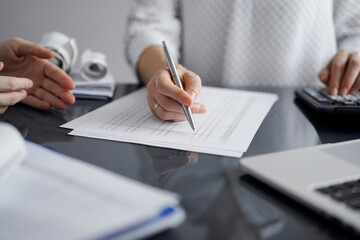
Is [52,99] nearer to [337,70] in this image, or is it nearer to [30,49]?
[30,49]

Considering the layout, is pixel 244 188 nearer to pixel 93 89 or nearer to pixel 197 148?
pixel 197 148

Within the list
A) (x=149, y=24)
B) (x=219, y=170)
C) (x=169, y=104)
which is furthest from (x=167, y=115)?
(x=149, y=24)

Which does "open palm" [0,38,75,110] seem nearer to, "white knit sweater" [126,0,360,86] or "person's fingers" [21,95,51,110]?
"person's fingers" [21,95,51,110]

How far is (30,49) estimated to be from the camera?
697 millimetres

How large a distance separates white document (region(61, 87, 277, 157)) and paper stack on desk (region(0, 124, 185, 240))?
0.61ft

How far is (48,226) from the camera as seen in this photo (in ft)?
0.86

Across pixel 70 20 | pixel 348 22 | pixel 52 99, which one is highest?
pixel 348 22

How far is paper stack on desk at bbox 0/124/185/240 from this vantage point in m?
0.26

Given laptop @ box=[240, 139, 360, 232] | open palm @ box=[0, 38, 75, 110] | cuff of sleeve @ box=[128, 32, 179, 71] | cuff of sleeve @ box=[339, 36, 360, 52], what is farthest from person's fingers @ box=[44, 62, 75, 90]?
cuff of sleeve @ box=[339, 36, 360, 52]

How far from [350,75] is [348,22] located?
0.38 m

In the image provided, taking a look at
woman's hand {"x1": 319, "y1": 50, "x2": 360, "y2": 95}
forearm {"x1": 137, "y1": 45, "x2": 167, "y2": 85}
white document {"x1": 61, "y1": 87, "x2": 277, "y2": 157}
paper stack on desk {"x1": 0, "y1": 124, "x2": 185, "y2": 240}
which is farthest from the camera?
forearm {"x1": 137, "y1": 45, "x2": 167, "y2": 85}

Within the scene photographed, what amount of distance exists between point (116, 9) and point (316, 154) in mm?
2057

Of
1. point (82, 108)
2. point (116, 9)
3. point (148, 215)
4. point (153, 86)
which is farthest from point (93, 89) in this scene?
point (116, 9)

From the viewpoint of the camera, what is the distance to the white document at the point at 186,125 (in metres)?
0.50
